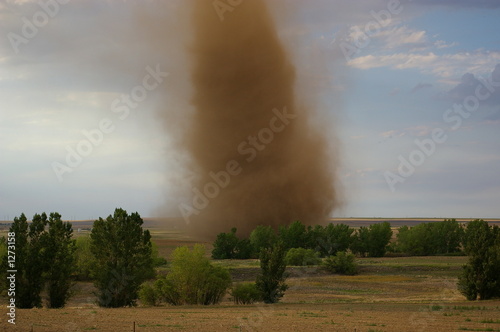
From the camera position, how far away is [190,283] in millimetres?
37000

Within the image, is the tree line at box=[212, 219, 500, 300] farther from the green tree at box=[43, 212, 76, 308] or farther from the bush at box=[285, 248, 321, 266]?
the green tree at box=[43, 212, 76, 308]

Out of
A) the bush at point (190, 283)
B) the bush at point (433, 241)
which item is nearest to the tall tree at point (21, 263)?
the bush at point (190, 283)

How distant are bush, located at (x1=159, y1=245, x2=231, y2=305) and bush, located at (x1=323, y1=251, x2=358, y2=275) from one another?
23567 millimetres

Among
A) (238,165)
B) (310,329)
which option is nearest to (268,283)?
(310,329)

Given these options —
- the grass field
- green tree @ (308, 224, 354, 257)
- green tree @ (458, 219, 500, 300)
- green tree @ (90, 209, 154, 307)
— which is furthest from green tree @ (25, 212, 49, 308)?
green tree @ (308, 224, 354, 257)

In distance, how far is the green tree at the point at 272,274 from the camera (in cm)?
3684

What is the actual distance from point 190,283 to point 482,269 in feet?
59.6

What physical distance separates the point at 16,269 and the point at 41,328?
12638 mm

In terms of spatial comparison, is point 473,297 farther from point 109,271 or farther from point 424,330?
point 109,271

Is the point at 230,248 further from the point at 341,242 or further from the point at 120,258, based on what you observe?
the point at 120,258

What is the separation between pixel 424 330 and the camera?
21562mm

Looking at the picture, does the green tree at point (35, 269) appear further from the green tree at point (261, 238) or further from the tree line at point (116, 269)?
the green tree at point (261, 238)

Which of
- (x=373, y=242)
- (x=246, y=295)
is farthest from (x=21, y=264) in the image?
(x=373, y=242)

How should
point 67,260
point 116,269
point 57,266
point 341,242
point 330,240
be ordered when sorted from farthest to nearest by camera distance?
point 341,242 < point 330,240 < point 116,269 < point 67,260 < point 57,266
